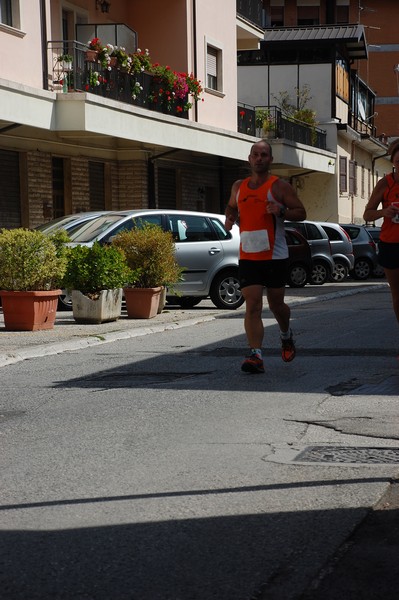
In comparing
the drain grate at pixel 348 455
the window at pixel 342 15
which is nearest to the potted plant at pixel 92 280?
the drain grate at pixel 348 455

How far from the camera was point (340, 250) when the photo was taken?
101 feet

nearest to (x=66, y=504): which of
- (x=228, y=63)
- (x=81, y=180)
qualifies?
(x=81, y=180)

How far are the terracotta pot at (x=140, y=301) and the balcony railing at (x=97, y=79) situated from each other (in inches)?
289

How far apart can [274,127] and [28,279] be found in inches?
898

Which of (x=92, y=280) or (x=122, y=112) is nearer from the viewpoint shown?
(x=92, y=280)

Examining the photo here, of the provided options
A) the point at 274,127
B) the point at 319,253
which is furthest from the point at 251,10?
the point at 319,253

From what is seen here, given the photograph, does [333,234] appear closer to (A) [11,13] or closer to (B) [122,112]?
(B) [122,112]

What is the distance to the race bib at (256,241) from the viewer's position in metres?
9.71

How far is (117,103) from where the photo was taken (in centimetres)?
2375

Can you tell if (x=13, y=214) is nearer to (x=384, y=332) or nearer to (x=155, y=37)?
(x=155, y=37)

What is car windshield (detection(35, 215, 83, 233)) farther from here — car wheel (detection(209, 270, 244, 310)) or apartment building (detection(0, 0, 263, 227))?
car wheel (detection(209, 270, 244, 310))

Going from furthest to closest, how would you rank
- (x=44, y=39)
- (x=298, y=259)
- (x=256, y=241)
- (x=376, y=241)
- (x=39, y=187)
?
1. (x=376, y=241)
2. (x=298, y=259)
3. (x=39, y=187)
4. (x=44, y=39)
5. (x=256, y=241)

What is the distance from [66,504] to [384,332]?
30.8ft

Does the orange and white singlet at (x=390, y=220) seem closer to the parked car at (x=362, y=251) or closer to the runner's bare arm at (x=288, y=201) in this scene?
the runner's bare arm at (x=288, y=201)
